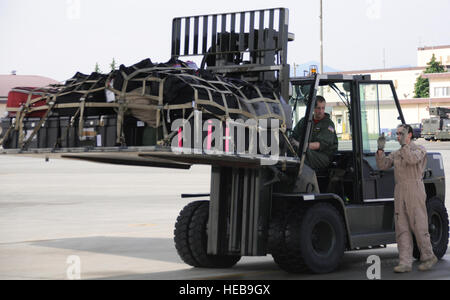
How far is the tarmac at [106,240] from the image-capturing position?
1045 centimetres

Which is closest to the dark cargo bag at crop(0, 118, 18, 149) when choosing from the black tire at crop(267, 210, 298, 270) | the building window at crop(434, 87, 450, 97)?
the black tire at crop(267, 210, 298, 270)

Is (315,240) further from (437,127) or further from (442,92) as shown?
(442,92)

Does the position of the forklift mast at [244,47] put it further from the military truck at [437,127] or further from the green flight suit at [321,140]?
Answer: the military truck at [437,127]

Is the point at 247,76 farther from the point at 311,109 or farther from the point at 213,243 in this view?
the point at 213,243

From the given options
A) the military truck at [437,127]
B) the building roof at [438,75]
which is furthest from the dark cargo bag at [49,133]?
the building roof at [438,75]

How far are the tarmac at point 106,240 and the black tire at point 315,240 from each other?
0.50ft

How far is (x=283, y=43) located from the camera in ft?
34.1

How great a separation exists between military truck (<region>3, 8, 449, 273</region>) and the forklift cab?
0.04 ft

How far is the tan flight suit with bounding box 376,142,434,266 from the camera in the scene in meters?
10.5
